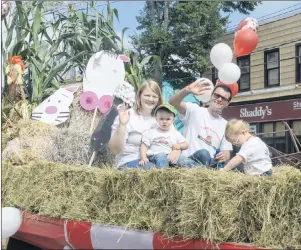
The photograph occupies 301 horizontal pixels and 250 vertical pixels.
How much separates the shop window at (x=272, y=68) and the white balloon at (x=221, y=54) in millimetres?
909

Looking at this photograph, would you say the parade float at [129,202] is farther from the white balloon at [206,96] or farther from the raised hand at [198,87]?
the raised hand at [198,87]

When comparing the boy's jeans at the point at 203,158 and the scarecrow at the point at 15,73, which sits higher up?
the scarecrow at the point at 15,73

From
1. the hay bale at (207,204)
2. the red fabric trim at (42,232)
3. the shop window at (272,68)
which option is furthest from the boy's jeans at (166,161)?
the shop window at (272,68)

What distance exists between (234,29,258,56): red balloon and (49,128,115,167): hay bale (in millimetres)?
1309

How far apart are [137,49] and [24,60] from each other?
122 cm

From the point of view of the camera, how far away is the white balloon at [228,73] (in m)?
3.63

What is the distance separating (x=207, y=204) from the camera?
82.8 inches

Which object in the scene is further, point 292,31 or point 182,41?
point 292,31

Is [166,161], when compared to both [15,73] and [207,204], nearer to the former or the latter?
[207,204]

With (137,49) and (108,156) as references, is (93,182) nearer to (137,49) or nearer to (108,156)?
(108,156)

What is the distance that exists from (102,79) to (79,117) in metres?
0.40

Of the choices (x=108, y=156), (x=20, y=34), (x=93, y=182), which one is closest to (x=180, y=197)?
(x=93, y=182)

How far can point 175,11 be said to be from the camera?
4.05m

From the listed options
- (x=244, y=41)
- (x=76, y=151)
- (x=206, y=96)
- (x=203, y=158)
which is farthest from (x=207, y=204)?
(x=76, y=151)
